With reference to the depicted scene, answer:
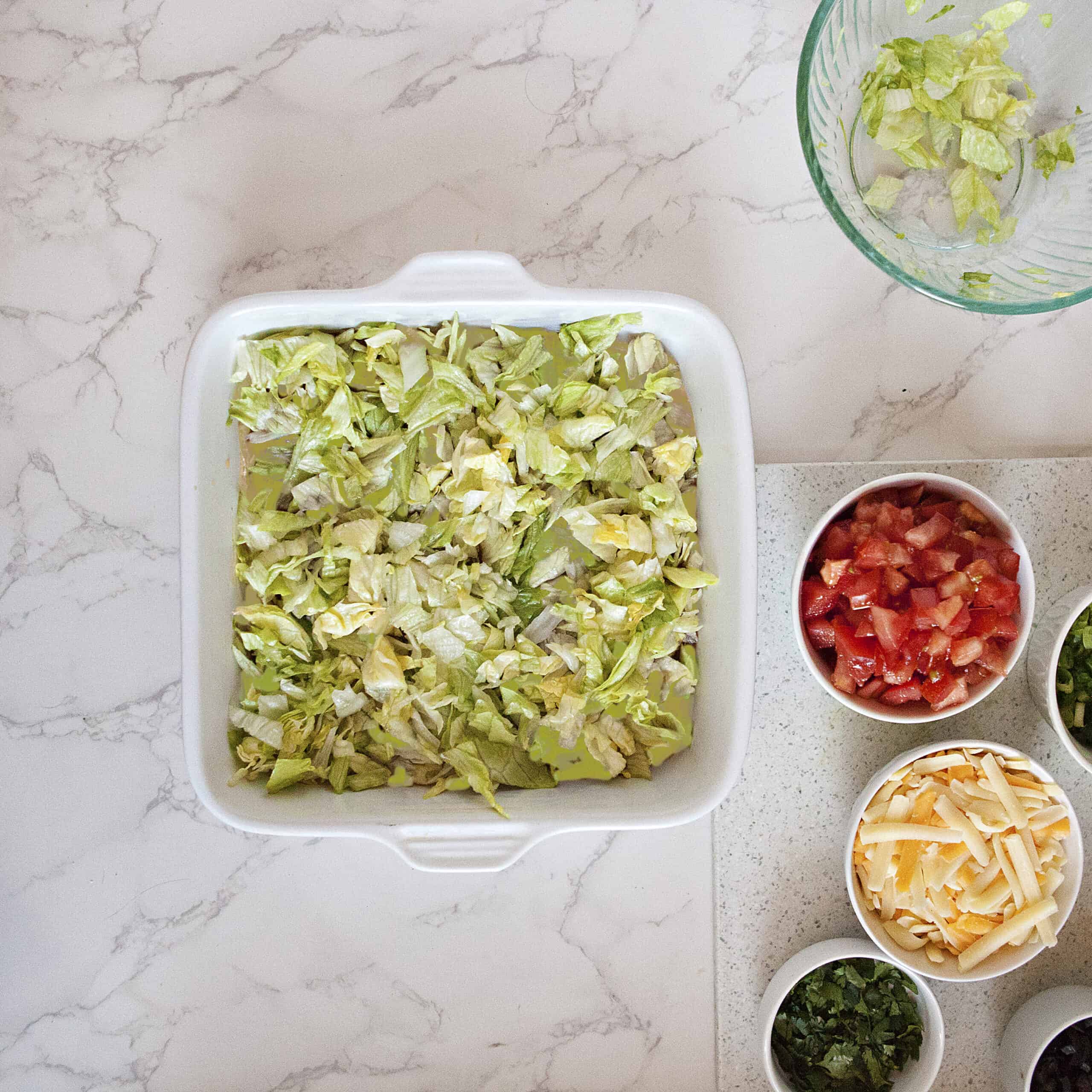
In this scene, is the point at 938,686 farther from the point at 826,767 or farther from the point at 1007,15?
the point at 1007,15

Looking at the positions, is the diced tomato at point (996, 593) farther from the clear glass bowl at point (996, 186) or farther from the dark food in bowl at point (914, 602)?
the clear glass bowl at point (996, 186)

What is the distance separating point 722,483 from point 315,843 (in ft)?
2.27

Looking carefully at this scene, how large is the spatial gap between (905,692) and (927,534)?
0.18 m

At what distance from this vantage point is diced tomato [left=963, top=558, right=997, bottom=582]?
3.22 ft

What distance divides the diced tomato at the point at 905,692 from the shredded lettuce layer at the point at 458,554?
223 mm

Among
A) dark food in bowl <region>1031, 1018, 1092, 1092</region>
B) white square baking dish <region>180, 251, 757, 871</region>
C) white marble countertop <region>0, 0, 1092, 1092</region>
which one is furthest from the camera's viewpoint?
white marble countertop <region>0, 0, 1092, 1092</region>

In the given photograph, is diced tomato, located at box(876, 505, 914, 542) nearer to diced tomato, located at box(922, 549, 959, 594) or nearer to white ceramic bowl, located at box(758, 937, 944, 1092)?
diced tomato, located at box(922, 549, 959, 594)

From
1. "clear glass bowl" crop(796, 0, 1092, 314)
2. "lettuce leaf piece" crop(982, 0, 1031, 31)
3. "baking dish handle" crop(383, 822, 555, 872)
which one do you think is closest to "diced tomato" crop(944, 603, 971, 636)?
"clear glass bowl" crop(796, 0, 1092, 314)

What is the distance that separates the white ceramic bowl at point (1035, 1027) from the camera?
106cm

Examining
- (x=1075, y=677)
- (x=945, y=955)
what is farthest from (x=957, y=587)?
(x=945, y=955)

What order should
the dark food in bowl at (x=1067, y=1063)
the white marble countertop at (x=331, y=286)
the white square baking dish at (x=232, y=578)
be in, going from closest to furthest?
1. the white square baking dish at (x=232, y=578)
2. the dark food in bowl at (x=1067, y=1063)
3. the white marble countertop at (x=331, y=286)

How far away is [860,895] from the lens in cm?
104

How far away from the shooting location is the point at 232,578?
105 centimetres

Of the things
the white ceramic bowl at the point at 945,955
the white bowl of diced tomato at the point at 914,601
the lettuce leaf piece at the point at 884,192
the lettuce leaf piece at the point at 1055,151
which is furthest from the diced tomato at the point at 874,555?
the lettuce leaf piece at the point at 1055,151
